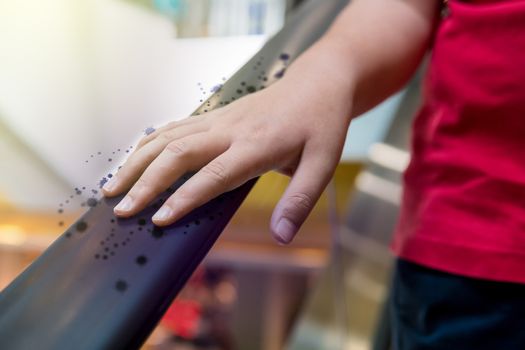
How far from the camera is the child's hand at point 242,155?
22 centimetres

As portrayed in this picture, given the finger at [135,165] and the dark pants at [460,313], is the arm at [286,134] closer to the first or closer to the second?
the finger at [135,165]

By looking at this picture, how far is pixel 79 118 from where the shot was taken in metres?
0.21

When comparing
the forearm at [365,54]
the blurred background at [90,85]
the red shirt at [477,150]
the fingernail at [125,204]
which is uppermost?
Answer: the blurred background at [90,85]

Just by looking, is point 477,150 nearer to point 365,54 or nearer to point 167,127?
point 365,54

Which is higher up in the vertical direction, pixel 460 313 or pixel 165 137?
pixel 165 137

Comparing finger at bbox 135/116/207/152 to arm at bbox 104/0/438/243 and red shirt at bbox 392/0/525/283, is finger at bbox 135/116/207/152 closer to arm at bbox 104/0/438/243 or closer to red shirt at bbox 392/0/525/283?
arm at bbox 104/0/438/243

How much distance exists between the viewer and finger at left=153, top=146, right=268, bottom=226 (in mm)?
223

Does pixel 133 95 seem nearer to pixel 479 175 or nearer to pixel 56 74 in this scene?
pixel 56 74

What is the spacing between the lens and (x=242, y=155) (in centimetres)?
24

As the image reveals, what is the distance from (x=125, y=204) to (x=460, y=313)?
224 mm

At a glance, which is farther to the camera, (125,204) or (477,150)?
(477,150)

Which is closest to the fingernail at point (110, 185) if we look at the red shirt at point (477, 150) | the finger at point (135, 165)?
the finger at point (135, 165)

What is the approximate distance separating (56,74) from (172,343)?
1.80 meters

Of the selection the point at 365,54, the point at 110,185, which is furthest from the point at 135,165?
the point at 365,54
